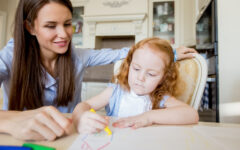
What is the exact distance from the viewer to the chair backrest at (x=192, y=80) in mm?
799

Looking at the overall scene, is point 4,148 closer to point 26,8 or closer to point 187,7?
point 26,8

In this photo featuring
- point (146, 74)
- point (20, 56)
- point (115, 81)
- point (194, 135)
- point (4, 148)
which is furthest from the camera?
point (115, 81)

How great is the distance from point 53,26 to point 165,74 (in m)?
0.61

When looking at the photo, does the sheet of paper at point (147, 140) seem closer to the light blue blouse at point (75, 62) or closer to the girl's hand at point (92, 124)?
the girl's hand at point (92, 124)

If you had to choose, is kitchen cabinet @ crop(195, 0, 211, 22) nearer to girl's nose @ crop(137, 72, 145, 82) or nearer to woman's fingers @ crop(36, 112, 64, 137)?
girl's nose @ crop(137, 72, 145, 82)

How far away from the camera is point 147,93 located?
789 millimetres

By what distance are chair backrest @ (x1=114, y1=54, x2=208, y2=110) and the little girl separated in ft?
0.22

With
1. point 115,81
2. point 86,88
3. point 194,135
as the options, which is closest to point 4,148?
point 194,135

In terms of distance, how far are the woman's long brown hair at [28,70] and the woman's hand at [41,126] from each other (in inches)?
18.3

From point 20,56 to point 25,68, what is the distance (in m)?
0.06

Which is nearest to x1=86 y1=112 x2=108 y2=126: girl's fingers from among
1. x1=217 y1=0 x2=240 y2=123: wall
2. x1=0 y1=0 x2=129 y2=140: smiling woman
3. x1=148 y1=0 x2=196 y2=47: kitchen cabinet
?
x1=0 y1=0 x2=129 y2=140: smiling woman

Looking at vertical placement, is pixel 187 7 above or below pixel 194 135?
above

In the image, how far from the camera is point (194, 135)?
43cm

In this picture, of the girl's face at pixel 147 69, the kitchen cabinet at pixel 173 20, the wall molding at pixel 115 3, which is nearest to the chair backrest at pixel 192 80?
the girl's face at pixel 147 69
